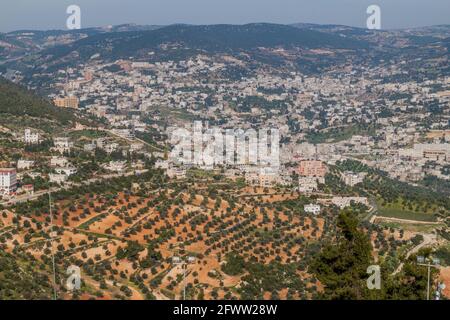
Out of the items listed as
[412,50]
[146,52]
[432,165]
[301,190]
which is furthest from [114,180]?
[412,50]

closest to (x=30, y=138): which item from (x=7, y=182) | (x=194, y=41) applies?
(x=7, y=182)

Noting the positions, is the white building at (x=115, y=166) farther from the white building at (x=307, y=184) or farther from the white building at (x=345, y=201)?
the white building at (x=345, y=201)

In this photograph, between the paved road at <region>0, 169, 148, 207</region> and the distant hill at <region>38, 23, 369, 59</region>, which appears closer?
the paved road at <region>0, 169, 148, 207</region>

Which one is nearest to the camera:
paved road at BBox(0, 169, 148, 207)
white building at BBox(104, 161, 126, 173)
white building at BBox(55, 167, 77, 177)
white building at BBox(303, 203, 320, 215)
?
paved road at BBox(0, 169, 148, 207)

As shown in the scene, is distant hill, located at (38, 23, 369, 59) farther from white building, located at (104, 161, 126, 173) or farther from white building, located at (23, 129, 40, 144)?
white building, located at (104, 161, 126, 173)

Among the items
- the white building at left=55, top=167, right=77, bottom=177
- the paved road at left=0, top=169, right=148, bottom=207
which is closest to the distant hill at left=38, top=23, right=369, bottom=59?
the paved road at left=0, top=169, right=148, bottom=207

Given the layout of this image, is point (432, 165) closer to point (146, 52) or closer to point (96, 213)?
point (96, 213)

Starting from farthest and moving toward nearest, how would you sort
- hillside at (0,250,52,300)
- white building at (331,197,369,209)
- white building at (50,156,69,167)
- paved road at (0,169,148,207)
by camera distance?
white building at (331,197,369,209) → white building at (50,156,69,167) → paved road at (0,169,148,207) → hillside at (0,250,52,300)

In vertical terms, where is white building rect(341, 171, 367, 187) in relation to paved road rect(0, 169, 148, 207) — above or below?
below

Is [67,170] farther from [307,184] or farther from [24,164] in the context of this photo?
[307,184]
